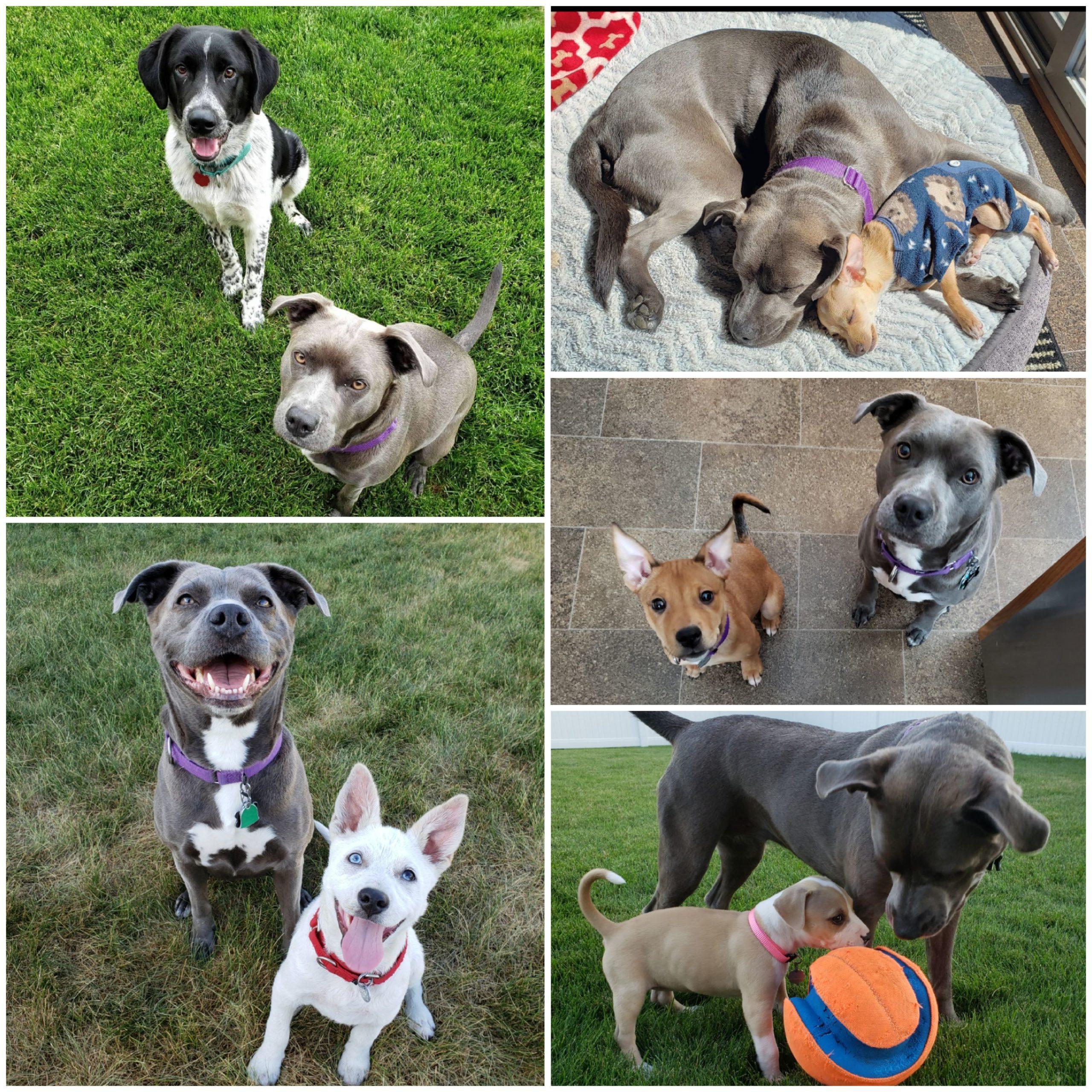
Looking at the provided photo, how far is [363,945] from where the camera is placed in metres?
1.97

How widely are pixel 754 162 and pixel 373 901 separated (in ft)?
9.56

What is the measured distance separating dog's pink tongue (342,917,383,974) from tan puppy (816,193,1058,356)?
99.5 inches

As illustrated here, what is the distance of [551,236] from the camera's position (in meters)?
3.35

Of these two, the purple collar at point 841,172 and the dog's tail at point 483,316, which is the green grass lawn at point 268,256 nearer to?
the dog's tail at point 483,316

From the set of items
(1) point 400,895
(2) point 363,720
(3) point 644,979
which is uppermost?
(2) point 363,720

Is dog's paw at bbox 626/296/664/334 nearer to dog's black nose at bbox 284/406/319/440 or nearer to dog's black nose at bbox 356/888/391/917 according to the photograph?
dog's black nose at bbox 284/406/319/440


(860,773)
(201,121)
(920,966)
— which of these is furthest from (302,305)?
(920,966)

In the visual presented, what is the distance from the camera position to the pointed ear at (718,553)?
2.61 meters

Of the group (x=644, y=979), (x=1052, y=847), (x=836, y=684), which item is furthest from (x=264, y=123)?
(x=1052, y=847)

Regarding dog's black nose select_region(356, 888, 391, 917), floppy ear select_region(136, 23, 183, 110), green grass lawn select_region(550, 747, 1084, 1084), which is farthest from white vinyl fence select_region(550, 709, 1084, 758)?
floppy ear select_region(136, 23, 183, 110)

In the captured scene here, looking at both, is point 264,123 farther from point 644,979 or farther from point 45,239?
point 644,979

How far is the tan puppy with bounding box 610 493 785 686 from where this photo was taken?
261 centimetres

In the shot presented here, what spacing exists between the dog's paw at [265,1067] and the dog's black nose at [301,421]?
67.1 inches

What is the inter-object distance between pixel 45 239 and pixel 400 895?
3294mm
